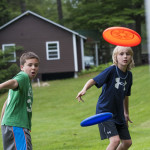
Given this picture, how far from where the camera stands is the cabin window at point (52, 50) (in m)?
32.6

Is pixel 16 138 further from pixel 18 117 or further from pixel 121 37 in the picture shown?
pixel 121 37

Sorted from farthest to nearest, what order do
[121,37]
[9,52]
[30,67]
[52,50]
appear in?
[52,50]
[9,52]
[121,37]
[30,67]

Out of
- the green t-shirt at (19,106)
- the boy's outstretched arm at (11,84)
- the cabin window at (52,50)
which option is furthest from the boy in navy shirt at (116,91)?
the cabin window at (52,50)

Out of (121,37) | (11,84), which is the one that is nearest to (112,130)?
(11,84)

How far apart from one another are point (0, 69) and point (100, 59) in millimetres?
15621

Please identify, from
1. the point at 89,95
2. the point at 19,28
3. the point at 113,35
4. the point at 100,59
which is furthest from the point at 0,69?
the point at 113,35

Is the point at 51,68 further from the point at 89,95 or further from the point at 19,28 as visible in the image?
the point at 89,95

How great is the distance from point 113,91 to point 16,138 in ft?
5.35

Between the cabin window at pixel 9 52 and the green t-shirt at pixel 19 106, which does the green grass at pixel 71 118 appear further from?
the cabin window at pixel 9 52

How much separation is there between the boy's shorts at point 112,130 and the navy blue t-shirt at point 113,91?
0.09 meters

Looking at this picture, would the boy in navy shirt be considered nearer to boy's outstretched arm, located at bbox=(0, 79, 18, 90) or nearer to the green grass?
boy's outstretched arm, located at bbox=(0, 79, 18, 90)

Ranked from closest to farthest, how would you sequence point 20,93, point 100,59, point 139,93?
point 20,93 < point 139,93 < point 100,59

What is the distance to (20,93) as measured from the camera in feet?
15.9

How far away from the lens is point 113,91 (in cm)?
560
